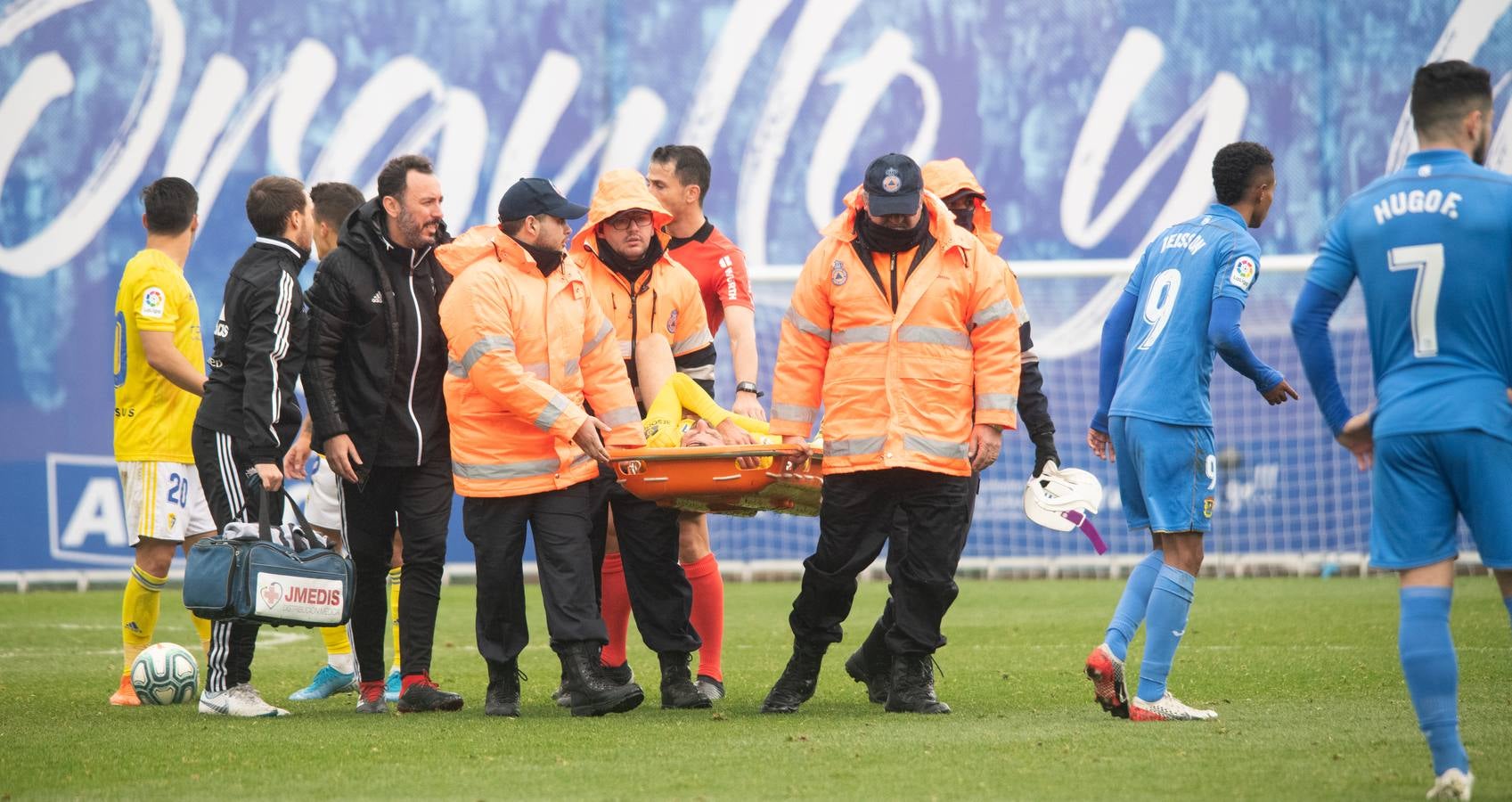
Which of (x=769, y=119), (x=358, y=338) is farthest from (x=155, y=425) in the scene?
(x=769, y=119)

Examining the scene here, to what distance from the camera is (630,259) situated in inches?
279

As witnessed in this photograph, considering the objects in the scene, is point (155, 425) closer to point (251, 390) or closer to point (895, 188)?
point (251, 390)

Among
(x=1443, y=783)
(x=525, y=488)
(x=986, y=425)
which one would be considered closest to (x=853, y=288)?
(x=986, y=425)

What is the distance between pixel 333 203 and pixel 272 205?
3.29 feet

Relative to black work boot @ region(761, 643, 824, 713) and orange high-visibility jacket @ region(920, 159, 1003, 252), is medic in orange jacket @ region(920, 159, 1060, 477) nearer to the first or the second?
orange high-visibility jacket @ region(920, 159, 1003, 252)

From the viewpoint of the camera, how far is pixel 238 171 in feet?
49.3

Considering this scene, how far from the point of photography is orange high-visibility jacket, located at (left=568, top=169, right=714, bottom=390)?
717cm

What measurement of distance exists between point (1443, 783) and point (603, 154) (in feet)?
38.9

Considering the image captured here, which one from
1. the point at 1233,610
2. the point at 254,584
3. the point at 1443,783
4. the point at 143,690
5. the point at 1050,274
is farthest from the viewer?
the point at 1050,274

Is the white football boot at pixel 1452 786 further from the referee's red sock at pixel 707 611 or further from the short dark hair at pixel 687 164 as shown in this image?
the short dark hair at pixel 687 164

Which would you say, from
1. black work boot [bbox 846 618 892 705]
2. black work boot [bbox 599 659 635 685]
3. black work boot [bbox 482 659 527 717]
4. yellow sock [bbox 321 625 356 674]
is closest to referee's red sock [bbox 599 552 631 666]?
black work boot [bbox 599 659 635 685]

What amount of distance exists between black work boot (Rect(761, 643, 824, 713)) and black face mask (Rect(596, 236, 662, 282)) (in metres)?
1.68

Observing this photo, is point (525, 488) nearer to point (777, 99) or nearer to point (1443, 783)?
point (1443, 783)

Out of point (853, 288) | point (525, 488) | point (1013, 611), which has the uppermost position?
point (853, 288)
